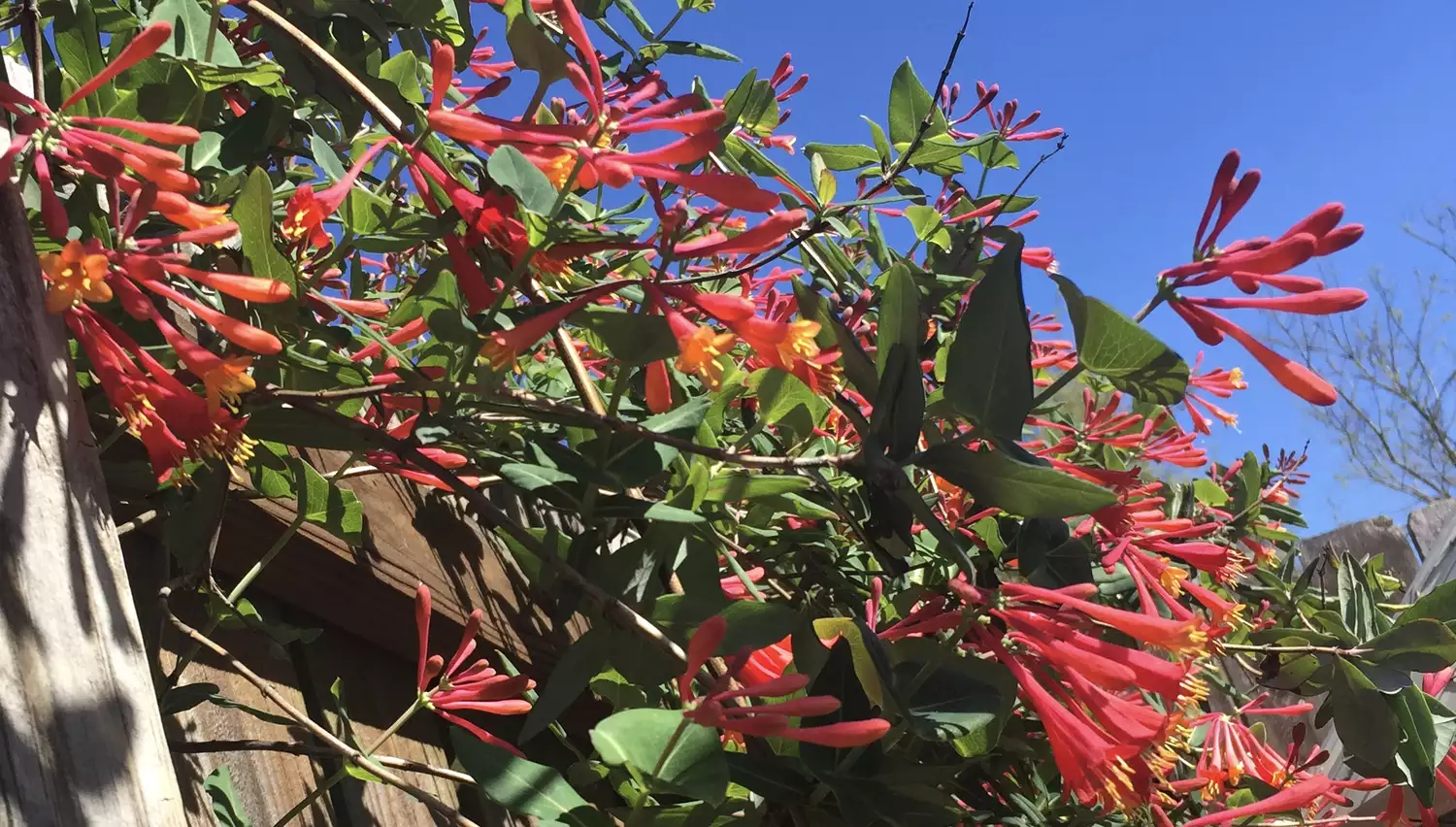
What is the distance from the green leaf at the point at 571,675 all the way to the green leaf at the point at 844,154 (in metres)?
0.73

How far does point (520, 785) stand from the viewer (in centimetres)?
62

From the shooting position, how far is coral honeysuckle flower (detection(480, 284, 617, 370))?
58cm

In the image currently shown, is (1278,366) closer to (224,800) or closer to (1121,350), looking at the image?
(1121,350)

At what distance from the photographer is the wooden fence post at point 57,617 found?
1.52 ft

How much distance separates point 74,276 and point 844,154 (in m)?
0.88

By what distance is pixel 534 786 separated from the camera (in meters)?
0.62

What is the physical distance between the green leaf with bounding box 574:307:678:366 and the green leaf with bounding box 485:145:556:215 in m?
0.07

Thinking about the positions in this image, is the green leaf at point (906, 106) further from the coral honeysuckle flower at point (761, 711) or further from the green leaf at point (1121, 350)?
the coral honeysuckle flower at point (761, 711)

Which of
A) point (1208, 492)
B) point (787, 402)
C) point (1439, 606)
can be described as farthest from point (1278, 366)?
point (1208, 492)

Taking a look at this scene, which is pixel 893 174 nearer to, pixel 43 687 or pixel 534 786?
pixel 534 786

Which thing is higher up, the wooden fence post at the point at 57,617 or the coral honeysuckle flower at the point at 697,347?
the coral honeysuckle flower at the point at 697,347

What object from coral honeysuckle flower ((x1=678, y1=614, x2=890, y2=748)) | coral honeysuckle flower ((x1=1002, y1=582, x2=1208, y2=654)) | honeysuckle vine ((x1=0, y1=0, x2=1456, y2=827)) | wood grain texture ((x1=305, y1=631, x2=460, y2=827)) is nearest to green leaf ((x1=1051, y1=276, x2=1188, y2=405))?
honeysuckle vine ((x1=0, y1=0, x2=1456, y2=827))

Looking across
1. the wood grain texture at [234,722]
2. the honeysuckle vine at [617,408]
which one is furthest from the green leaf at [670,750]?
the wood grain texture at [234,722]

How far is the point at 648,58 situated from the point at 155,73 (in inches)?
26.9
